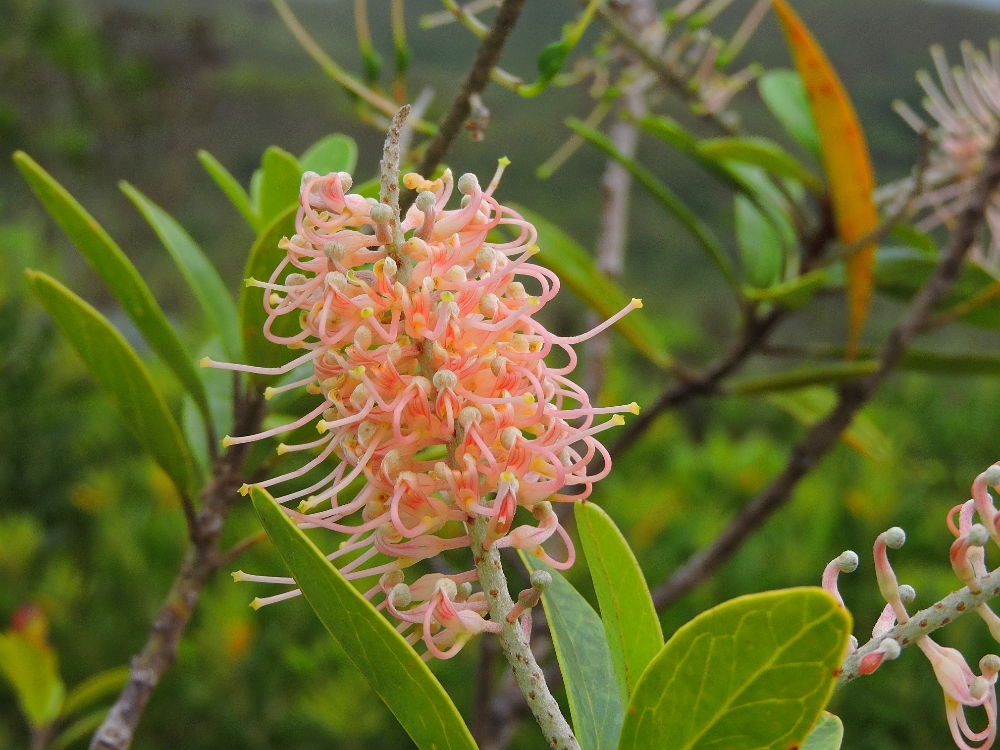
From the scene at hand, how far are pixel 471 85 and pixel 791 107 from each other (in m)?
0.79

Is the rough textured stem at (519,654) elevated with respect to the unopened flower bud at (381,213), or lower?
lower

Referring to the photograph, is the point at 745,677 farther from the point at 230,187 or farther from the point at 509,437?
the point at 230,187

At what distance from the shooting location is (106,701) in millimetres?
1705

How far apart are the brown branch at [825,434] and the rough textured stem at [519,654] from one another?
67cm

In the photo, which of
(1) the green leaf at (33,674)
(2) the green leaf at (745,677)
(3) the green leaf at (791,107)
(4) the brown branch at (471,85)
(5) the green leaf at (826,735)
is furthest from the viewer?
(3) the green leaf at (791,107)

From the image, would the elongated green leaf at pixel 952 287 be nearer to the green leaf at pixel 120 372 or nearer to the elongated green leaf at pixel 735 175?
the elongated green leaf at pixel 735 175

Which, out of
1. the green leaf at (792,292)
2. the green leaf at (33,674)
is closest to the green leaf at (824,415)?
the green leaf at (792,292)

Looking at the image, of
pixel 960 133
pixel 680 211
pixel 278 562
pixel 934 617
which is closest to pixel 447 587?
pixel 934 617

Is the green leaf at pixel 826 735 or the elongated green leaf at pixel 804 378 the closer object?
the green leaf at pixel 826 735

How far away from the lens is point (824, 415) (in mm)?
1288

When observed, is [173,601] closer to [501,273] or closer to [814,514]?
[501,273]

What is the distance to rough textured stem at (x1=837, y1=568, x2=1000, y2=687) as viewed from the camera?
40cm

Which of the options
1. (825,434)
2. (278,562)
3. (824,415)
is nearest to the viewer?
(825,434)

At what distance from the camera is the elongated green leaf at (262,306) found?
0.59 m
